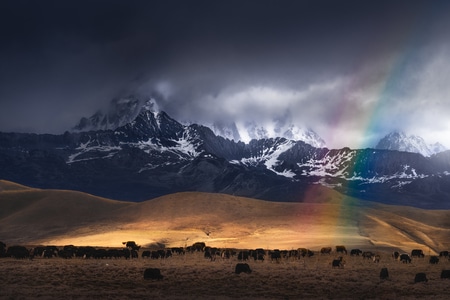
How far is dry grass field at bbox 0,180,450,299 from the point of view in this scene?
32.2 m

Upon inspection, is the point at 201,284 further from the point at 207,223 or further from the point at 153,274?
the point at 207,223

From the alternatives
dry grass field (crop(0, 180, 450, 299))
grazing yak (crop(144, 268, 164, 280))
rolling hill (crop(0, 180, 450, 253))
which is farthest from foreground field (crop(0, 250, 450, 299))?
rolling hill (crop(0, 180, 450, 253))

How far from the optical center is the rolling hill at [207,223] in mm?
Answer: 88375

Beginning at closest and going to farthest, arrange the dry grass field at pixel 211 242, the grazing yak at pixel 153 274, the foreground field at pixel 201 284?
the foreground field at pixel 201 284
the dry grass field at pixel 211 242
the grazing yak at pixel 153 274

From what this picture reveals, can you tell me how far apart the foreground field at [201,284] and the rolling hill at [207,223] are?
37871mm

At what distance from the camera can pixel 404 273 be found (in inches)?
1649

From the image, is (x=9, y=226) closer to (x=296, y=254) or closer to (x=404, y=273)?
(x=296, y=254)

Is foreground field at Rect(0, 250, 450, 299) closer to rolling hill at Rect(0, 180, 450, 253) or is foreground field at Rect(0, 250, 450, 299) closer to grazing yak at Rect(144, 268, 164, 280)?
grazing yak at Rect(144, 268, 164, 280)

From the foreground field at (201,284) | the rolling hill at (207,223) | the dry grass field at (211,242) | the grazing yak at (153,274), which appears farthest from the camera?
the rolling hill at (207,223)

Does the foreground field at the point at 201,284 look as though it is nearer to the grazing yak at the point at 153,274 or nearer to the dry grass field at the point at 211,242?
the dry grass field at the point at 211,242

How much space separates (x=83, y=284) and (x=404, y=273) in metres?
24.8

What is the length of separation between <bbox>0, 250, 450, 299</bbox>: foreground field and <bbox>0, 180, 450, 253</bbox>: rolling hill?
37871 millimetres

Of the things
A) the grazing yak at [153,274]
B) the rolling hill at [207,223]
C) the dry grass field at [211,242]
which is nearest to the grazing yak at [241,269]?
the dry grass field at [211,242]

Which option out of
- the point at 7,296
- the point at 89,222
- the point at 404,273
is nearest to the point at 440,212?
the point at 89,222
